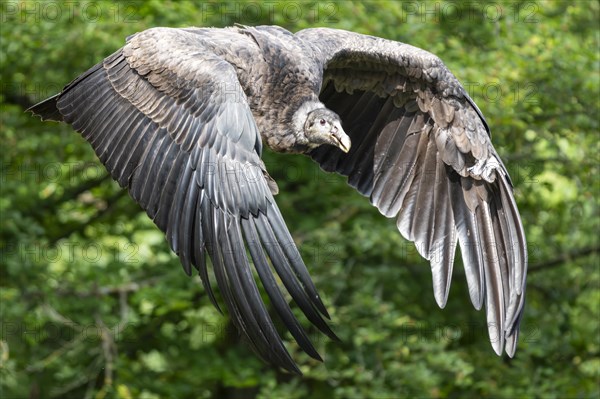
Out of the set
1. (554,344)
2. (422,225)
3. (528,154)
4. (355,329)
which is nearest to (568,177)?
(528,154)

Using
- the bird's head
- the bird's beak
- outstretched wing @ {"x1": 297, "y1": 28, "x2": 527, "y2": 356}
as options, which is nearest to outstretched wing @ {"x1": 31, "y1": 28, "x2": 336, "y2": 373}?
the bird's head

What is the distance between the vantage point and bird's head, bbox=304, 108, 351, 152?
6.31 m

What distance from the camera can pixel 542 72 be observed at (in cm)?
938

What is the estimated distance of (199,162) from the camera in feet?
18.2

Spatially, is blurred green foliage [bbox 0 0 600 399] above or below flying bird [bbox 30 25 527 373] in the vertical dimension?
below

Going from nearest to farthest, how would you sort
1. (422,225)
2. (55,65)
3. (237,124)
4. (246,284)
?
(246,284) → (237,124) → (422,225) → (55,65)

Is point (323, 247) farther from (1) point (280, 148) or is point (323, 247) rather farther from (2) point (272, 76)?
(2) point (272, 76)

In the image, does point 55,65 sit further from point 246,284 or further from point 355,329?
point 246,284

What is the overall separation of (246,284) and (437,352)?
4.57 meters

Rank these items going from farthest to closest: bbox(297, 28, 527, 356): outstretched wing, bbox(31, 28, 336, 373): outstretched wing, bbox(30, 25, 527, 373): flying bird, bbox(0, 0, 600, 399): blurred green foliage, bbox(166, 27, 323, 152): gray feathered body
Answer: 1. bbox(0, 0, 600, 399): blurred green foliage
2. bbox(297, 28, 527, 356): outstretched wing
3. bbox(166, 27, 323, 152): gray feathered body
4. bbox(30, 25, 527, 373): flying bird
5. bbox(31, 28, 336, 373): outstretched wing

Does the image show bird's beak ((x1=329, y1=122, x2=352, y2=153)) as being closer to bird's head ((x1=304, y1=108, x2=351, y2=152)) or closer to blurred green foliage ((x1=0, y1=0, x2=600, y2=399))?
bird's head ((x1=304, y1=108, x2=351, y2=152))

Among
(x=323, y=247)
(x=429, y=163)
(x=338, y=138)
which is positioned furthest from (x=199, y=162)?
(x=323, y=247)

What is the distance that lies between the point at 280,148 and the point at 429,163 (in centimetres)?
→ 101

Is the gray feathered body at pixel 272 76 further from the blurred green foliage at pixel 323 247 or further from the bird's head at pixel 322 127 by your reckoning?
the blurred green foliage at pixel 323 247
